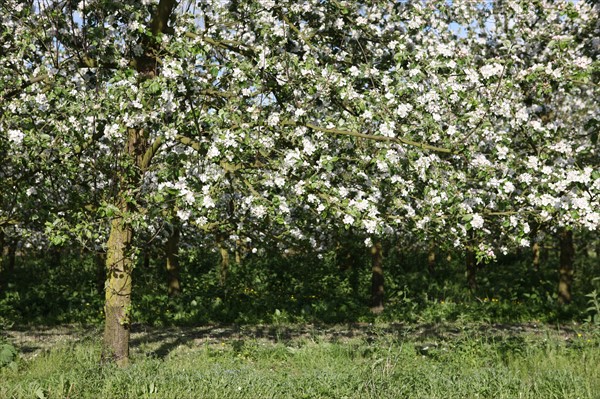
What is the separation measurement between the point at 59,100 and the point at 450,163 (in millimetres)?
5680

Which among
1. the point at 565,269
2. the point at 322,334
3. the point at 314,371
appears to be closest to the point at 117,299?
the point at 314,371

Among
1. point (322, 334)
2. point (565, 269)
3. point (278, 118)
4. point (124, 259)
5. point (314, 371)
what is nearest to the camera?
point (278, 118)

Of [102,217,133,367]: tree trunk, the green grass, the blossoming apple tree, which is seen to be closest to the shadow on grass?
the green grass

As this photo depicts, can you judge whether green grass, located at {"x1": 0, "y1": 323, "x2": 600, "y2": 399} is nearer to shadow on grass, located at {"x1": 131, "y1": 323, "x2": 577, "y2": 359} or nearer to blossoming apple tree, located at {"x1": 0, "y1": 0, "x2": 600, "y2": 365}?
shadow on grass, located at {"x1": 131, "y1": 323, "x2": 577, "y2": 359}

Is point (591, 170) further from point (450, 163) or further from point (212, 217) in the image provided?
point (212, 217)

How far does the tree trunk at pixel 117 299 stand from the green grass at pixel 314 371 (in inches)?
16.5

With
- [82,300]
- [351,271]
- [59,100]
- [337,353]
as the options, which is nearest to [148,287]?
[82,300]

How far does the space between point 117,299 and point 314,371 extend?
326cm

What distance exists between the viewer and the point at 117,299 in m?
8.88

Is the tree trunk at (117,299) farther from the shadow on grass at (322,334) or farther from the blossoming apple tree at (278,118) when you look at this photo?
the shadow on grass at (322,334)

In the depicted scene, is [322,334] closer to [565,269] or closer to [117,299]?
[117,299]

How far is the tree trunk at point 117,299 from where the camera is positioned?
8.78m

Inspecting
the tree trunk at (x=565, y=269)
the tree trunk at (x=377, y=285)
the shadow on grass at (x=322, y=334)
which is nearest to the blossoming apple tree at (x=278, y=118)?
the shadow on grass at (x=322, y=334)

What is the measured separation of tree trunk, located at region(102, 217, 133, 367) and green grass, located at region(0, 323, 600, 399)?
420 mm
